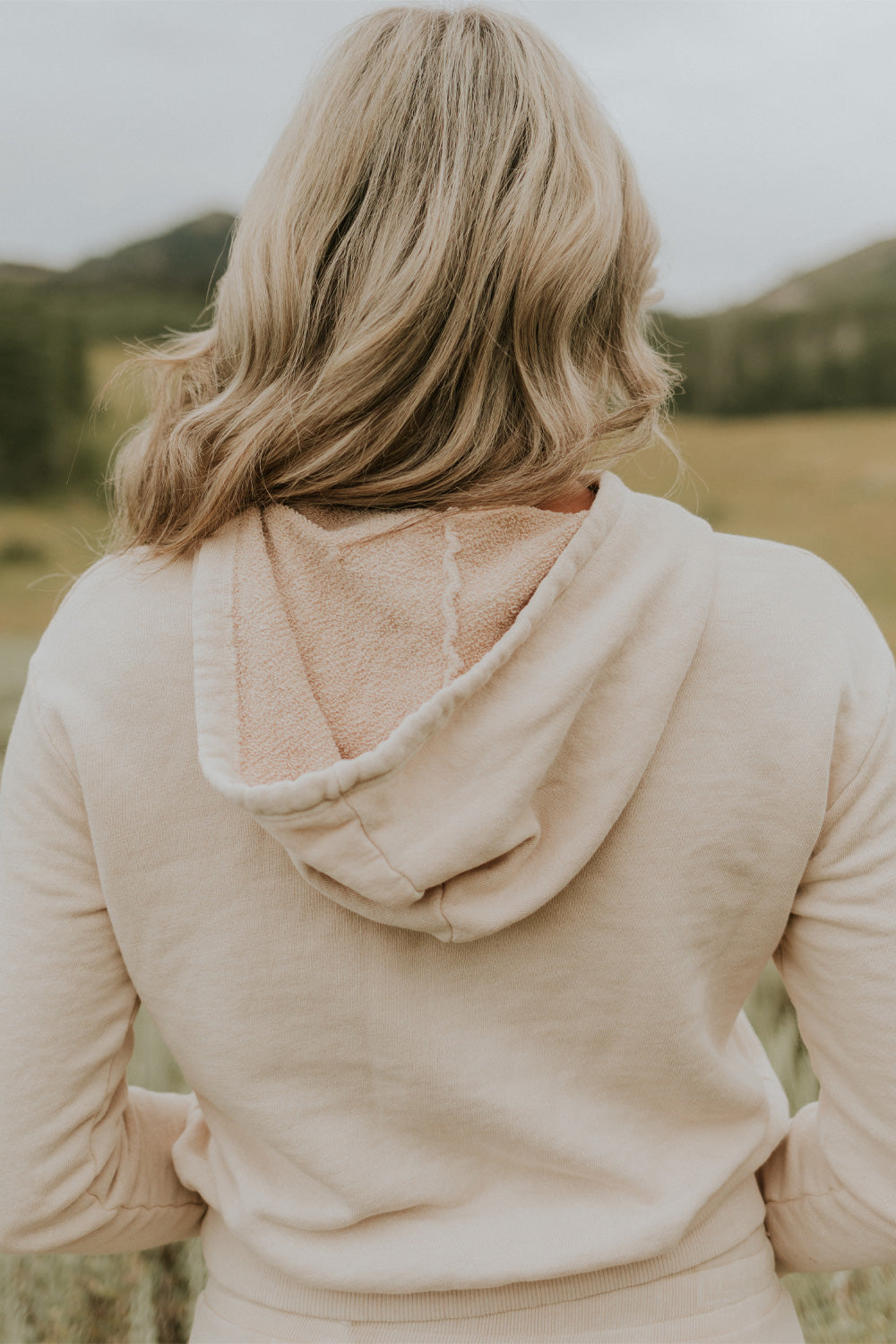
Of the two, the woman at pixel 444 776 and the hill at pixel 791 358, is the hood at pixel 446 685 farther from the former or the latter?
the hill at pixel 791 358

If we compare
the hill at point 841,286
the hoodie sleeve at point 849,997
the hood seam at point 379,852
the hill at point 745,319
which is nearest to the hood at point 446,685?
the hood seam at point 379,852

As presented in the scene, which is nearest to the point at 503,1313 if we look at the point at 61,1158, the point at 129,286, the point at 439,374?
the point at 61,1158

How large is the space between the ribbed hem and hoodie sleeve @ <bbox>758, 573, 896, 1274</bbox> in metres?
0.12

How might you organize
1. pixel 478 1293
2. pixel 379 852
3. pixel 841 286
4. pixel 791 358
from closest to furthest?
pixel 379 852 → pixel 478 1293 → pixel 791 358 → pixel 841 286

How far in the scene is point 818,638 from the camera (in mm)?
627

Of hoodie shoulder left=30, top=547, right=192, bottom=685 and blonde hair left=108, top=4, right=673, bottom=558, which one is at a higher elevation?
blonde hair left=108, top=4, right=673, bottom=558

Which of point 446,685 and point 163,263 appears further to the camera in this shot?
point 163,263

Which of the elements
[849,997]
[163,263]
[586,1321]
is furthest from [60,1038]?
[163,263]

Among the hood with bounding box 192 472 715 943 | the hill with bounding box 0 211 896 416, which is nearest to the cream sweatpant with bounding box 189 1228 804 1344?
the hood with bounding box 192 472 715 943

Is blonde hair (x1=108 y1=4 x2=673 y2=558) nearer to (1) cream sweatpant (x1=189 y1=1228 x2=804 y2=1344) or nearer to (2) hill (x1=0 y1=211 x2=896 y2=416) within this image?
(1) cream sweatpant (x1=189 y1=1228 x2=804 y2=1344)

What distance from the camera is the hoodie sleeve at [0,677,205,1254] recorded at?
0.67m

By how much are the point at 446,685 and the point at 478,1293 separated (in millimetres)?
481

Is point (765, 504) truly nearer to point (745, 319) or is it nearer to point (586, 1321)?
point (745, 319)

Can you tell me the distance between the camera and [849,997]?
0.73m
